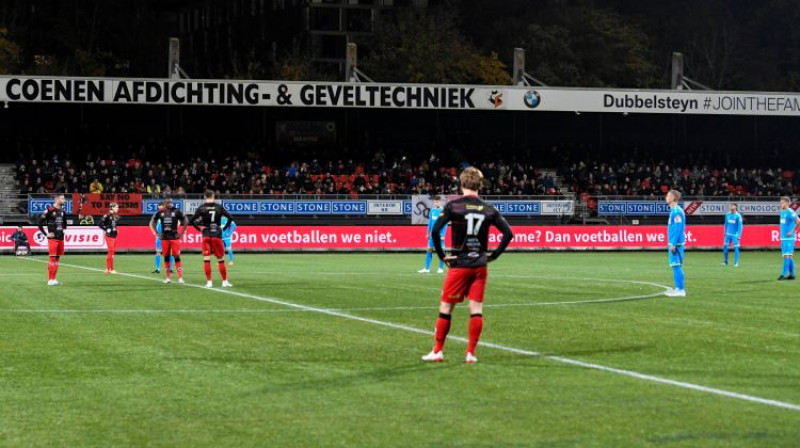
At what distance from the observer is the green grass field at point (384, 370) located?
359 inches

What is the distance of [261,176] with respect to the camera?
57.8m

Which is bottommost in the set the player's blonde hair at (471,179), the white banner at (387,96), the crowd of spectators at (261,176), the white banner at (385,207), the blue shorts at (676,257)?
the blue shorts at (676,257)

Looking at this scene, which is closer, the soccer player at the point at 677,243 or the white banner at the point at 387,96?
the soccer player at the point at 677,243

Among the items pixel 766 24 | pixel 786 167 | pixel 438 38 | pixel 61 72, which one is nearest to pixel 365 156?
pixel 438 38

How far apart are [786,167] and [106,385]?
209 ft

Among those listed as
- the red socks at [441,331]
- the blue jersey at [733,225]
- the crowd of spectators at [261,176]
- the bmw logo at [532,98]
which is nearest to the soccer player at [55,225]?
the red socks at [441,331]

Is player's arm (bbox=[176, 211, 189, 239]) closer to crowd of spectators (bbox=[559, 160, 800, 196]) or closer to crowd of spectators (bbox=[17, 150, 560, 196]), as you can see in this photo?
crowd of spectators (bbox=[17, 150, 560, 196])

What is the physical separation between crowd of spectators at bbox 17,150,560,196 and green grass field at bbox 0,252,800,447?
32132 millimetres

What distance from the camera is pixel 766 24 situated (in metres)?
95.7

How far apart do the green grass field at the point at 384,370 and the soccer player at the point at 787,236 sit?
218 inches

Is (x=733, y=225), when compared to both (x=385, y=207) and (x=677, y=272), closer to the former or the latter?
(x=677, y=272)

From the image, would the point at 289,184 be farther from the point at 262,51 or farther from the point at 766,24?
the point at 766,24

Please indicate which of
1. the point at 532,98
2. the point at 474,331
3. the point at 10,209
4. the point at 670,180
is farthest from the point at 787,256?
the point at 670,180

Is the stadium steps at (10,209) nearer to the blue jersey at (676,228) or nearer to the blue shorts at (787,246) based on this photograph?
the blue shorts at (787,246)
